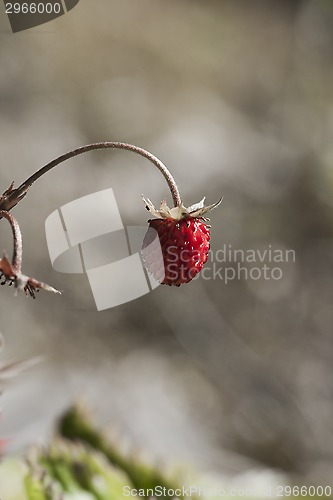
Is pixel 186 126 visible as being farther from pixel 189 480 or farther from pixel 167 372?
pixel 189 480

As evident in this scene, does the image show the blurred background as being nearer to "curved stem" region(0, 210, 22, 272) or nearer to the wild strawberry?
the wild strawberry

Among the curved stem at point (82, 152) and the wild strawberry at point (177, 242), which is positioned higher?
the curved stem at point (82, 152)

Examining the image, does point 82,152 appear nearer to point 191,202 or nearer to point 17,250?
point 17,250

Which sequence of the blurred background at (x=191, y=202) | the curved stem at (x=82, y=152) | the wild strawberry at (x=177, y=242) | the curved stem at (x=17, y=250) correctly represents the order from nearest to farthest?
the curved stem at (x=17, y=250), the curved stem at (x=82, y=152), the wild strawberry at (x=177, y=242), the blurred background at (x=191, y=202)

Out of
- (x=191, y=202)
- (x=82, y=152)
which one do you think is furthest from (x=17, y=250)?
(x=191, y=202)

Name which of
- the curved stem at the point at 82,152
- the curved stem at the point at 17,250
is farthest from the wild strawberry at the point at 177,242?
the curved stem at the point at 17,250

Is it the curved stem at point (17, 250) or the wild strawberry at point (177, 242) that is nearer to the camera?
the curved stem at point (17, 250)

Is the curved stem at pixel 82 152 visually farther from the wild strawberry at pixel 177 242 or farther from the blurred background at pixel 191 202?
the blurred background at pixel 191 202
